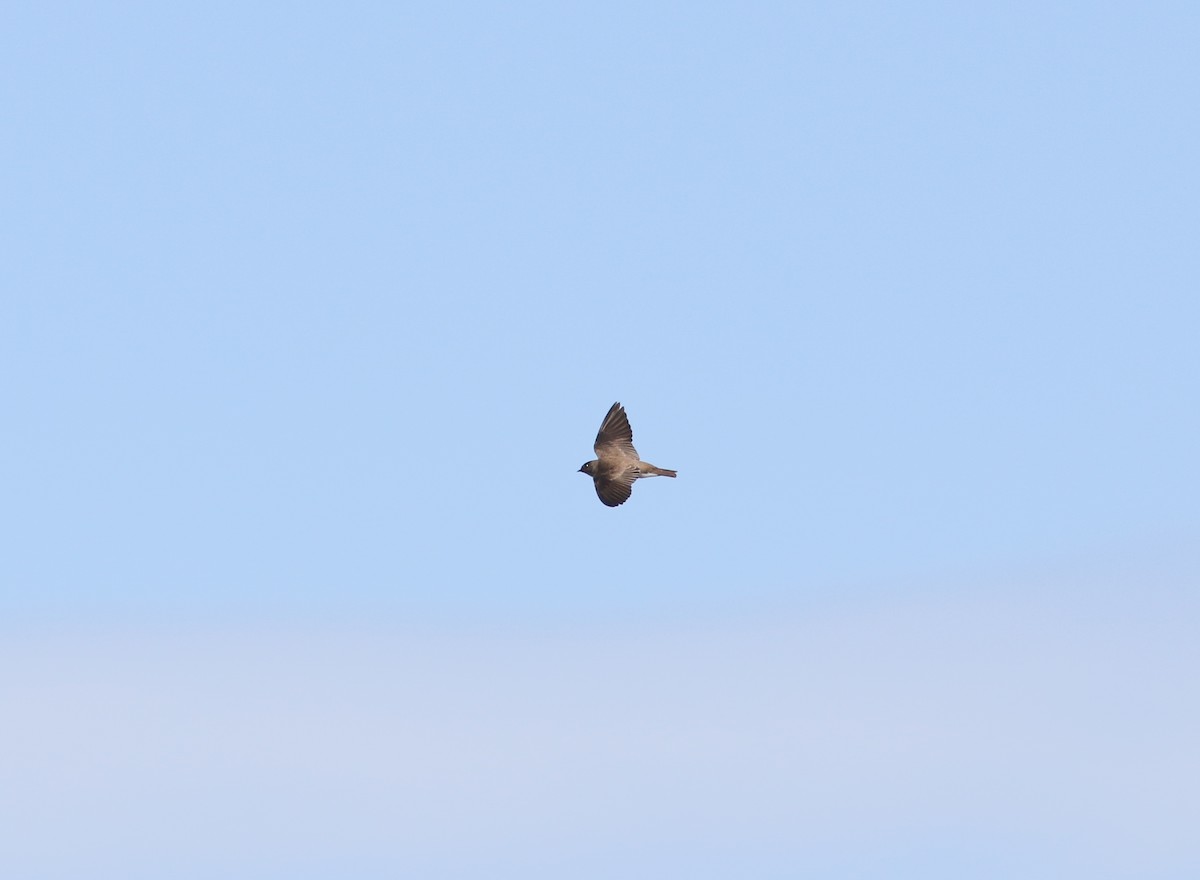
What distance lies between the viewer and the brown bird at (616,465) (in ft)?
104

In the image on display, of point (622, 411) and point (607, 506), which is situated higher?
point (622, 411)

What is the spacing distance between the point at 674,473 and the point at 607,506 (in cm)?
242

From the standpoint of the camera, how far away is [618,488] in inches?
1246

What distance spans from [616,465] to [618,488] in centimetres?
75

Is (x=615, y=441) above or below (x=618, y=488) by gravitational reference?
above

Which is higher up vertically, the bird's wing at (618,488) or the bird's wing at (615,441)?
the bird's wing at (615,441)

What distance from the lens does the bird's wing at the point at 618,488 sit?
31.6 metres

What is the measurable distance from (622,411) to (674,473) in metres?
2.77

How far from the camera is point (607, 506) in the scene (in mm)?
31281

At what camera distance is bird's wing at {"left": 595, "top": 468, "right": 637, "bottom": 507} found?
31.6 meters

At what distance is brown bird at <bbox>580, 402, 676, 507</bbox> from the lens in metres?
31.7

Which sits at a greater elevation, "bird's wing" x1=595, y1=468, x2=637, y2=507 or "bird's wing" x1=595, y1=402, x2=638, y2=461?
"bird's wing" x1=595, y1=402, x2=638, y2=461

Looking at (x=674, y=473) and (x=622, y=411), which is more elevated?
(x=622, y=411)

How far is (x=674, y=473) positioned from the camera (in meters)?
31.8
